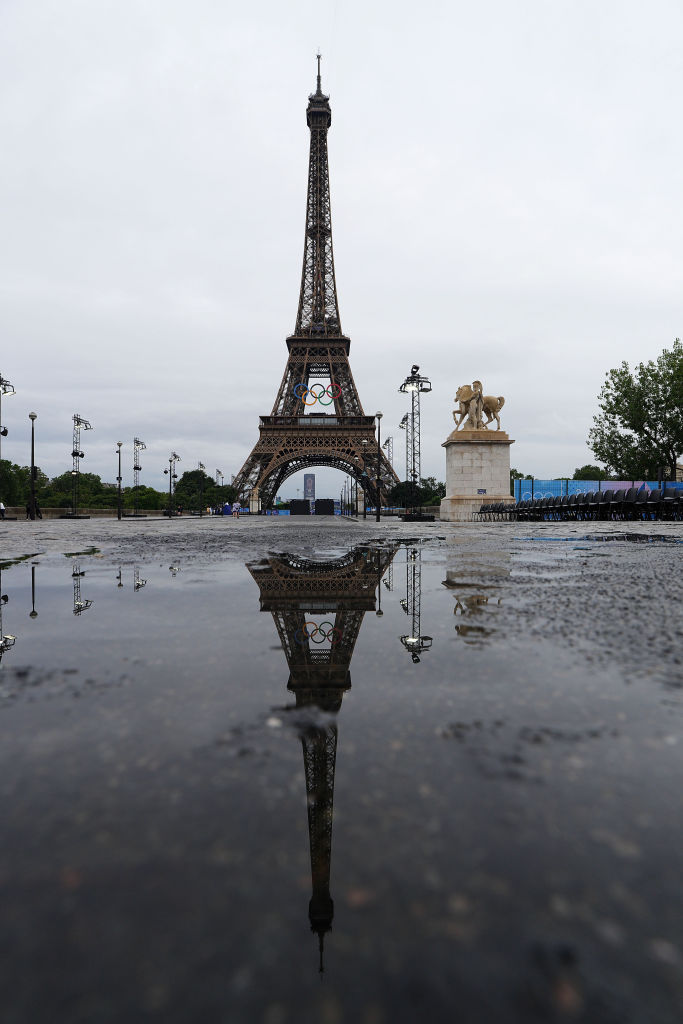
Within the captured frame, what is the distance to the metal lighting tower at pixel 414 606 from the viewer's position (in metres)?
2.72

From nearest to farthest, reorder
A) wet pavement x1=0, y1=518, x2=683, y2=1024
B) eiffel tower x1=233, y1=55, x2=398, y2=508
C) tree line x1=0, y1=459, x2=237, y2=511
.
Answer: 1. wet pavement x1=0, y1=518, x2=683, y2=1024
2. eiffel tower x1=233, y1=55, x2=398, y2=508
3. tree line x1=0, y1=459, x2=237, y2=511

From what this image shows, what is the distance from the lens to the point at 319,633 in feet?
9.93

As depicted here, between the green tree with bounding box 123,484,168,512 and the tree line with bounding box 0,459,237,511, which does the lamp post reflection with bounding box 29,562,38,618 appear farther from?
the green tree with bounding box 123,484,168,512

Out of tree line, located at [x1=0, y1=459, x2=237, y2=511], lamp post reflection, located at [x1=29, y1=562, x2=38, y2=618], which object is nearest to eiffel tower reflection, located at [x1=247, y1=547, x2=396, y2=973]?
lamp post reflection, located at [x1=29, y1=562, x2=38, y2=618]

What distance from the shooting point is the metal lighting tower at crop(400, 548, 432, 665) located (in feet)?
8.91

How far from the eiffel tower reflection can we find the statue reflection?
0.63 m

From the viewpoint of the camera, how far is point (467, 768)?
144cm

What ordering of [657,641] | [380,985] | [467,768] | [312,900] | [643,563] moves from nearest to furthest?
[380,985], [312,900], [467,768], [657,641], [643,563]

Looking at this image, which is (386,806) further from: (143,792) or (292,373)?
(292,373)

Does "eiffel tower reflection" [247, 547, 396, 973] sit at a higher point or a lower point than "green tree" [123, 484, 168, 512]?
lower

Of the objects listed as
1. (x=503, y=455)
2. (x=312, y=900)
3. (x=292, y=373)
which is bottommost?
(x=312, y=900)

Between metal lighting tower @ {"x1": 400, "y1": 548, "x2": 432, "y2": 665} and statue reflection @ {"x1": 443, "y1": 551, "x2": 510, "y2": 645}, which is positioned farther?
statue reflection @ {"x1": 443, "y1": 551, "x2": 510, "y2": 645}

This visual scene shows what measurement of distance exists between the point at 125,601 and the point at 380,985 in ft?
12.3

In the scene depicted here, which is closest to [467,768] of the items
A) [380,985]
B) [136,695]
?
[380,985]
